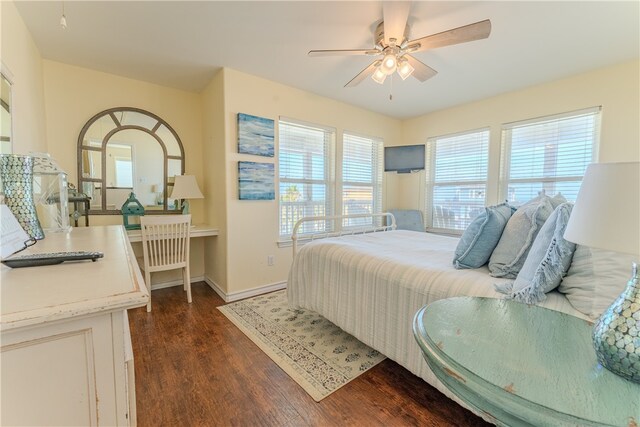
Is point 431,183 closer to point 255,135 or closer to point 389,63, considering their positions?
point 389,63

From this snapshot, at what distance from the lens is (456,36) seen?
5.45 ft

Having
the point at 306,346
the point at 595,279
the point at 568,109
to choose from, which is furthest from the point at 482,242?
the point at 568,109

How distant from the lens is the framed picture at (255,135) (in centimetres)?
282

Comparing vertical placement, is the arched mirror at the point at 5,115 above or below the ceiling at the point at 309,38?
below

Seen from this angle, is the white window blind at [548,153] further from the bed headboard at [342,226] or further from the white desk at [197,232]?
the white desk at [197,232]

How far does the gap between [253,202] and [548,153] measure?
3393 millimetres

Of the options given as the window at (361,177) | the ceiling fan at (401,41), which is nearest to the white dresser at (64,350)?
the ceiling fan at (401,41)

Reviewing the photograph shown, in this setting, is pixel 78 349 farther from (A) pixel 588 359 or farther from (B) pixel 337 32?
(B) pixel 337 32

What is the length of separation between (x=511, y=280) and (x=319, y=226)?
251cm

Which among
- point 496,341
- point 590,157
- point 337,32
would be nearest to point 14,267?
point 496,341

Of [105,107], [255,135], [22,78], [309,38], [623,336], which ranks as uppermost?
[309,38]

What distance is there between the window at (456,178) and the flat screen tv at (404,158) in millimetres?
152

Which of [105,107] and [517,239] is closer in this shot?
[517,239]

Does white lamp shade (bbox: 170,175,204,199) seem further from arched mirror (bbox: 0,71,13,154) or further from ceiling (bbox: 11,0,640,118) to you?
arched mirror (bbox: 0,71,13,154)
